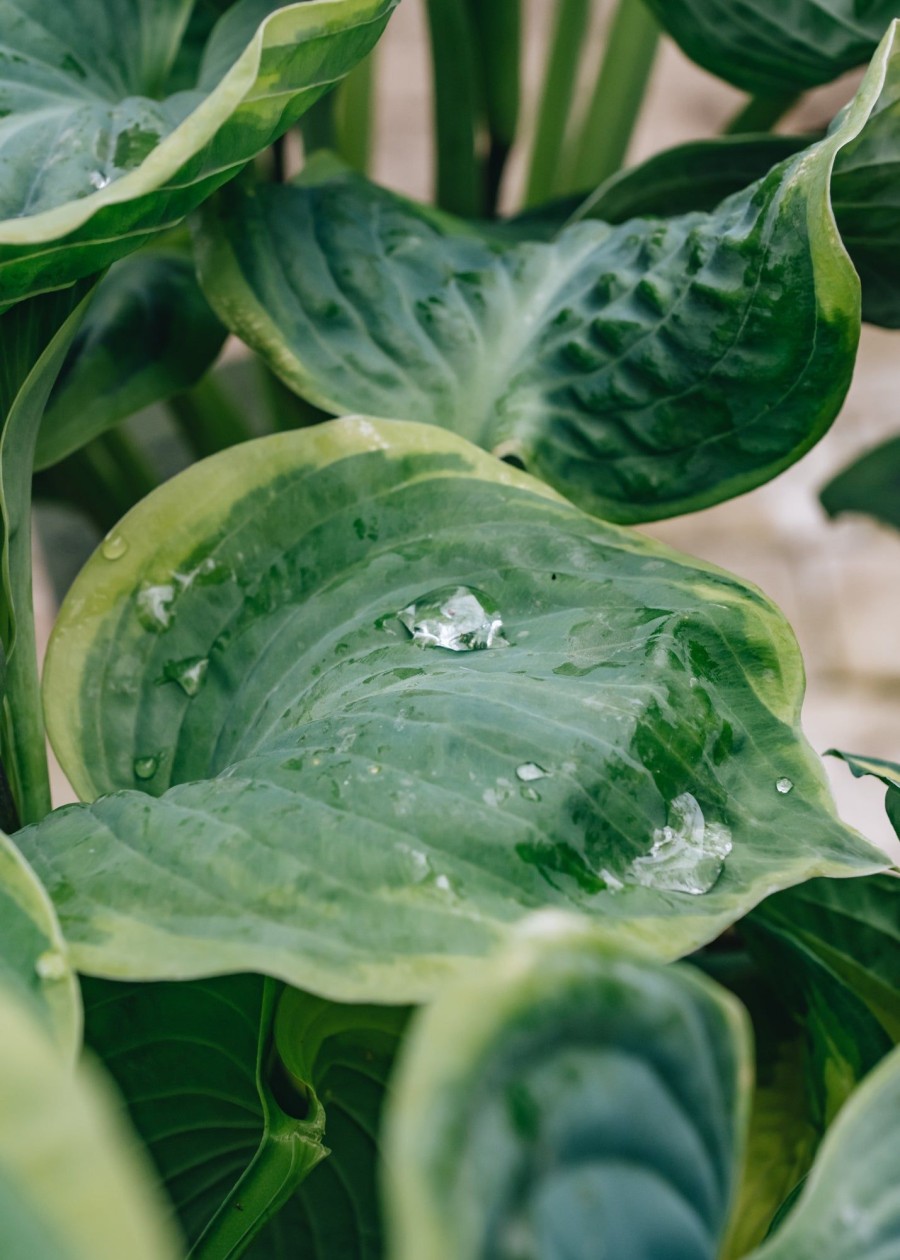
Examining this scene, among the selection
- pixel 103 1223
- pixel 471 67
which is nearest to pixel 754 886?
pixel 103 1223

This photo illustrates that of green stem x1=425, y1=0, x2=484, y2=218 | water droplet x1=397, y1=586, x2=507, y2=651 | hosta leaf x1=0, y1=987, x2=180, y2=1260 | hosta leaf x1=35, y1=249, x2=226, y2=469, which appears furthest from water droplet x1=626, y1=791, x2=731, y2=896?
green stem x1=425, y1=0, x2=484, y2=218

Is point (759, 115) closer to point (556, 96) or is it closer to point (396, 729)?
point (556, 96)

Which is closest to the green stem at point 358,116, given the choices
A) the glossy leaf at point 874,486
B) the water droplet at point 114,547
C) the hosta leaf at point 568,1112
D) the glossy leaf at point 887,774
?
the glossy leaf at point 874,486

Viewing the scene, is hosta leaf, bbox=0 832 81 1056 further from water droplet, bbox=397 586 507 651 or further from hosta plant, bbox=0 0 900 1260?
water droplet, bbox=397 586 507 651

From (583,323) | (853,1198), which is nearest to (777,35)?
(583,323)

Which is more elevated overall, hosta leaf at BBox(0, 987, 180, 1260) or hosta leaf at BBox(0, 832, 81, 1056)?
hosta leaf at BBox(0, 987, 180, 1260)

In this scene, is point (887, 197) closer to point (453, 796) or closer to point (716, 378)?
point (716, 378)
